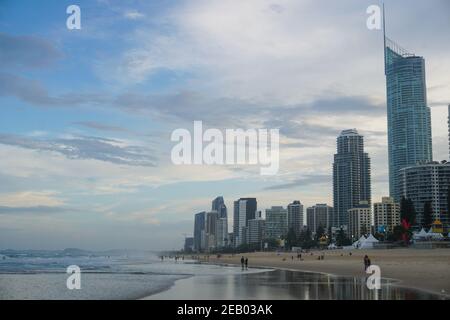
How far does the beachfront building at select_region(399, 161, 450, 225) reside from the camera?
153 meters

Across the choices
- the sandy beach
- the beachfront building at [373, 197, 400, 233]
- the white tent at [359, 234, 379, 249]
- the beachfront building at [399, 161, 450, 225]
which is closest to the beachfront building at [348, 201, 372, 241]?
the beachfront building at [373, 197, 400, 233]

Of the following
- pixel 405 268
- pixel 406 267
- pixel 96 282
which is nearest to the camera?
pixel 96 282

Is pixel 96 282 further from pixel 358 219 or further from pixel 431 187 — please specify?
pixel 358 219

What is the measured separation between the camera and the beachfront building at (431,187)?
153 m

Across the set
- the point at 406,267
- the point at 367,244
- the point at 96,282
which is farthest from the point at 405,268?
the point at 367,244

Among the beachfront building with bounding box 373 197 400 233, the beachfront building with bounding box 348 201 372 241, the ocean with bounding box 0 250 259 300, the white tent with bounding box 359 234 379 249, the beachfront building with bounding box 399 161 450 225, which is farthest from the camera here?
the beachfront building with bounding box 348 201 372 241

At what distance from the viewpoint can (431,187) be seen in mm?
154750

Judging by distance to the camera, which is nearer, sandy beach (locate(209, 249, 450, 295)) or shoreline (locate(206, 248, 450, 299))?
shoreline (locate(206, 248, 450, 299))

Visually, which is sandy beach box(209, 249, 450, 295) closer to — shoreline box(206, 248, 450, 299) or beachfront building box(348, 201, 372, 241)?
shoreline box(206, 248, 450, 299)

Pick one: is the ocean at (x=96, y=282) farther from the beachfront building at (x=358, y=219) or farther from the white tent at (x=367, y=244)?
the beachfront building at (x=358, y=219)

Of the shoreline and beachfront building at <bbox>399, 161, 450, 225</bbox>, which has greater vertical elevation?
beachfront building at <bbox>399, 161, 450, 225</bbox>

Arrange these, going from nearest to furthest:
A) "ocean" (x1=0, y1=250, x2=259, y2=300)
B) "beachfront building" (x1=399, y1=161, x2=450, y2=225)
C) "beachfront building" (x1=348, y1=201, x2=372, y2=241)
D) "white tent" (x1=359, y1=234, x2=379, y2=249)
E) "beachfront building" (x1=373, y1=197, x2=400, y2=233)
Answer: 1. "ocean" (x1=0, y1=250, x2=259, y2=300)
2. "white tent" (x1=359, y1=234, x2=379, y2=249)
3. "beachfront building" (x1=399, y1=161, x2=450, y2=225)
4. "beachfront building" (x1=373, y1=197, x2=400, y2=233)
5. "beachfront building" (x1=348, y1=201, x2=372, y2=241)
